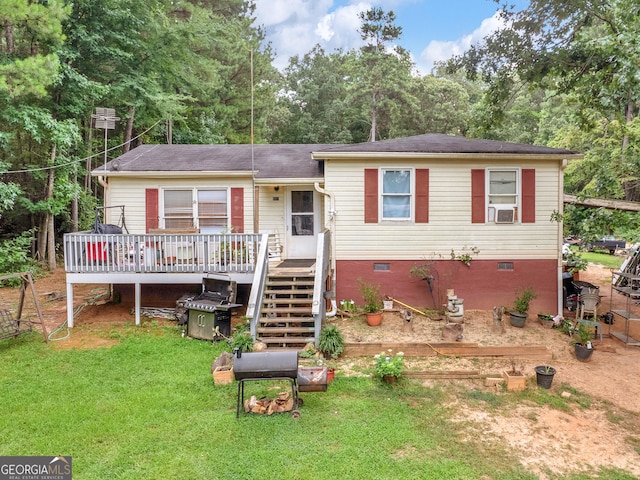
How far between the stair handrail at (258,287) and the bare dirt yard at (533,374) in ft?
6.37

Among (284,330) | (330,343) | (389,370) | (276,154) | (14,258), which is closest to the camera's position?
(389,370)

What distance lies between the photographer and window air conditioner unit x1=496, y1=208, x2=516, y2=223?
9398 millimetres

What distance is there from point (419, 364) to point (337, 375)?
1.61m

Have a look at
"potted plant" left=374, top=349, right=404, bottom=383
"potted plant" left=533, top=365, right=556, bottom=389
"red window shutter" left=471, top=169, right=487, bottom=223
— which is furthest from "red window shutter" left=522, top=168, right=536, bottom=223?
"potted plant" left=374, top=349, right=404, bottom=383

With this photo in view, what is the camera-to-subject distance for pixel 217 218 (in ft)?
34.1

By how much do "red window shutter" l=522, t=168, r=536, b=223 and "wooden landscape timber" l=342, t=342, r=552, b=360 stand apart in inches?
148

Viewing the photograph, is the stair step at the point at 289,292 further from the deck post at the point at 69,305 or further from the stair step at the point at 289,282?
the deck post at the point at 69,305

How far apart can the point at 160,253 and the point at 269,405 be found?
193 inches

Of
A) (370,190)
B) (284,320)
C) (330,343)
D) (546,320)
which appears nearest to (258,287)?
(284,320)

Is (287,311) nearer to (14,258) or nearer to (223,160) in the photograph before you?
(223,160)

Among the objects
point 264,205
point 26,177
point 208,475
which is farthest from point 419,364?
point 26,177

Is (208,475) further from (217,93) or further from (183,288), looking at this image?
(217,93)

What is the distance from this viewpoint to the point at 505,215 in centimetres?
941

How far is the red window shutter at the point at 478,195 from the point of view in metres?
9.41
